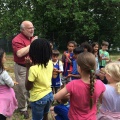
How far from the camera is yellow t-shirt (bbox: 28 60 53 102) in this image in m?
3.08

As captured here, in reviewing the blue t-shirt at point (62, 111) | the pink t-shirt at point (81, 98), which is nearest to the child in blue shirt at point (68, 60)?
the blue t-shirt at point (62, 111)

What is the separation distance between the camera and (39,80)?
313cm

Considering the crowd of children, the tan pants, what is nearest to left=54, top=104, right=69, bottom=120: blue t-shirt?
the crowd of children

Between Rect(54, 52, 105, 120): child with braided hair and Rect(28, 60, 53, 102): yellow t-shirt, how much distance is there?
0.60 metres

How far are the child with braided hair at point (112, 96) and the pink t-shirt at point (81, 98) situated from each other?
0.10m

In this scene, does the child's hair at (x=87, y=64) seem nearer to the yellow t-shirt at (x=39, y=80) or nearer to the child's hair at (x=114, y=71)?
the child's hair at (x=114, y=71)

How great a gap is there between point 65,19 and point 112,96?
21344 mm

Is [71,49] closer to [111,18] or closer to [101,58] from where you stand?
[101,58]

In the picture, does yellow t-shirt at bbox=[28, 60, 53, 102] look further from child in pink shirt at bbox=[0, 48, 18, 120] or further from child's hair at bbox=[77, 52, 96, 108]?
child's hair at bbox=[77, 52, 96, 108]

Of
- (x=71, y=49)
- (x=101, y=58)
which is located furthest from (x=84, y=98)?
(x=101, y=58)

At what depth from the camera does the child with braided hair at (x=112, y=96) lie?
2701 millimetres

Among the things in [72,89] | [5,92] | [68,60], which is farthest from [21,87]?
[72,89]

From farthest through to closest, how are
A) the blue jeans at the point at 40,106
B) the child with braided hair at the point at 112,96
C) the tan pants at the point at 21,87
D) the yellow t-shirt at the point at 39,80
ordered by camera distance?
the tan pants at the point at 21,87, the blue jeans at the point at 40,106, the yellow t-shirt at the point at 39,80, the child with braided hair at the point at 112,96

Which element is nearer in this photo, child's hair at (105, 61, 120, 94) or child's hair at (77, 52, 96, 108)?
child's hair at (77, 52, 96, 108)
